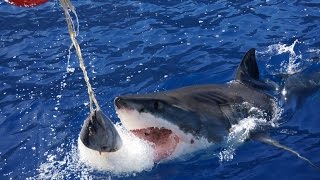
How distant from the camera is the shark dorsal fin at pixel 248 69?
5148 mm

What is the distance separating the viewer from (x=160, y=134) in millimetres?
3822

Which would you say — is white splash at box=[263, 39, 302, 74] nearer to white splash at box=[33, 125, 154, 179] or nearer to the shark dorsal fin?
the shark dorsal fin

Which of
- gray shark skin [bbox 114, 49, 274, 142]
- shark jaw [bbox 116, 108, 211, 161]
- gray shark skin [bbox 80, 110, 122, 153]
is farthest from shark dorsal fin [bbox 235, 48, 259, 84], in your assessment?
gray shark skin [bbox 80, 110, 122, 153]

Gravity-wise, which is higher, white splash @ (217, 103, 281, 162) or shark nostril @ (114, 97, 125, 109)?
shark nostril @ (114, 97, 125, 109)

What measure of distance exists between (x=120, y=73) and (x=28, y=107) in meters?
1.31

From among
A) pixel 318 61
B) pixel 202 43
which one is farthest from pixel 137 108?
pixel 202 43

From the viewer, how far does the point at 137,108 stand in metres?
3.59

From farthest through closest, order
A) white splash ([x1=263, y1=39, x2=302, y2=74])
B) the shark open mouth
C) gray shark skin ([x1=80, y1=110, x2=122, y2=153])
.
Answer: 1. white splash ([x1=263, y1=39, x2=302, y2=74])
2. the shark open mouth
3. gray shark skin ([x1=80, y1=110, x2=122, y2=153])

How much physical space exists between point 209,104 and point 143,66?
8.11 ft

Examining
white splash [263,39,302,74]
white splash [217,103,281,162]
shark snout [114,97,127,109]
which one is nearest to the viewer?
shark snout [114,97,127,109]

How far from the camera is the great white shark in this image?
3471 millimetres

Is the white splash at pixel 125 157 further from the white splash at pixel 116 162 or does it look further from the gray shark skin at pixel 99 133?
the gray shark skin at pixel 99 133

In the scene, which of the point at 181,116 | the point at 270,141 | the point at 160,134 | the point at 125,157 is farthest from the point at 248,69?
the point at 125,157

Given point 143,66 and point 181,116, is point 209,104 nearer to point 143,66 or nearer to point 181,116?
point 181,116
